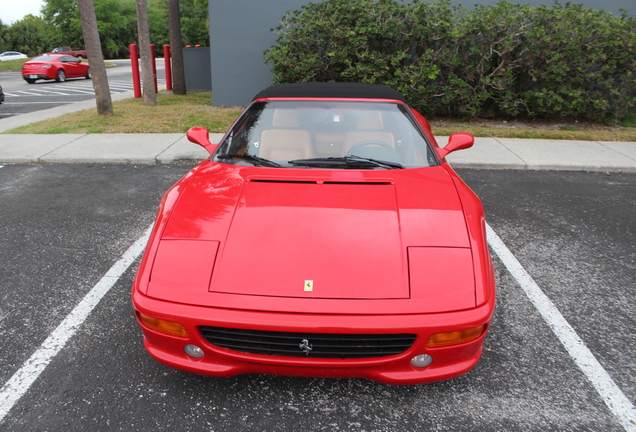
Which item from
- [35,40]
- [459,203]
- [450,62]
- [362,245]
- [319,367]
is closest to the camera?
[319,367]

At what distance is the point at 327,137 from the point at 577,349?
83.8 inches

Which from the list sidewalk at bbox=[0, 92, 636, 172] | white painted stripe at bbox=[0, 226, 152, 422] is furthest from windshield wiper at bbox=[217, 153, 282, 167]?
sidewalk at bbox=[0, 92, 636, 172]

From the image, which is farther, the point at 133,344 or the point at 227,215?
the point at 133,344

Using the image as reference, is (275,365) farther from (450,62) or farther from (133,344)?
(450,62)

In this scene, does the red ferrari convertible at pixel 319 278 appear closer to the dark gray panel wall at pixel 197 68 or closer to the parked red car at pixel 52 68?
the dark gray panel wall at pixel 197 68

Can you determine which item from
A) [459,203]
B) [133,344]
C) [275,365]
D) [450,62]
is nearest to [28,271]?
[133,344]

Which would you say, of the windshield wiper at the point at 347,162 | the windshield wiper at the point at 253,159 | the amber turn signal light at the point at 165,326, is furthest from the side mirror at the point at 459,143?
the amber turn signal light at the point at 165,326

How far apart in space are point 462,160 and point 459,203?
14.5 ft

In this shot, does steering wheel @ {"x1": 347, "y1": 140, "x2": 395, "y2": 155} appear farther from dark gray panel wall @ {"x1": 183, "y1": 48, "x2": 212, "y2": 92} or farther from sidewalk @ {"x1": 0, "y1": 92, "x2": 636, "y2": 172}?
dark gray panel wall @ {"x1": 183, "y1": 48, "x2": 212, "y2": 92}

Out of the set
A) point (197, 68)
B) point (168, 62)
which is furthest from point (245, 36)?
point (168, 62)

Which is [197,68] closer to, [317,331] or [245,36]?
[245,36]

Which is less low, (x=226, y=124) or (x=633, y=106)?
(x=633, y=106)

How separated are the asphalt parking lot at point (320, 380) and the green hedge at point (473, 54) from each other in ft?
16.9

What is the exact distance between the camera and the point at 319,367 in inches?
78.8
